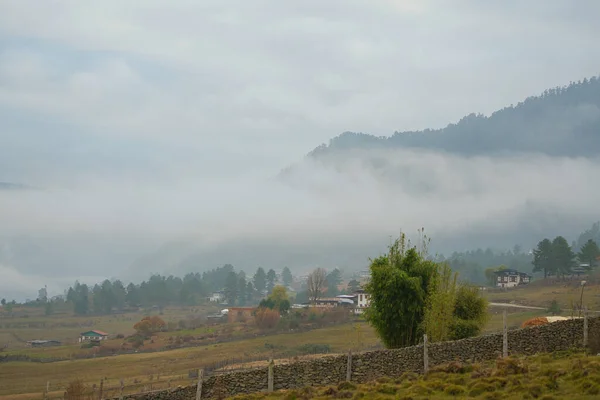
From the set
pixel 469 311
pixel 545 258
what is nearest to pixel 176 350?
pixel 469 311

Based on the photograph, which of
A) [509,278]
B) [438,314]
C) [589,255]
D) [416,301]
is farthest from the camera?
[509,278]

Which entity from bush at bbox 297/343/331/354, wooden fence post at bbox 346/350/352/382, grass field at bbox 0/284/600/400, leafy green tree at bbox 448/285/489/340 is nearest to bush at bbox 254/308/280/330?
grass field at bbox 0/284/600/400

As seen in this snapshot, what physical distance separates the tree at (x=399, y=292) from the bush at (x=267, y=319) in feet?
216

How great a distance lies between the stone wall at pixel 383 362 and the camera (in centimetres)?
2459

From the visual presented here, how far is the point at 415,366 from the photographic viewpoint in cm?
2586

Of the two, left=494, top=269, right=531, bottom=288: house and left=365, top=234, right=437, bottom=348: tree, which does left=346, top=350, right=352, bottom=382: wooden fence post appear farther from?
left=494, top=269, right=531, bottom=288: house

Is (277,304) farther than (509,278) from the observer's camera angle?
No

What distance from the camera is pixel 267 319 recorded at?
4149 inches

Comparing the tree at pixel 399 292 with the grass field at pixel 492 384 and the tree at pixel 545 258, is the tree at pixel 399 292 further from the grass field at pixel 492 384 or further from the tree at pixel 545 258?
the tree at pixel 545 258

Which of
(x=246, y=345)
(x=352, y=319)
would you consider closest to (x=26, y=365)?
(x=246, y=345)

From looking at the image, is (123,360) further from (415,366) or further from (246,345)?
(415,366)

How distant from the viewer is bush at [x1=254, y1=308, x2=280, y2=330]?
340ft

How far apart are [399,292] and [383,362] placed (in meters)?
11.6

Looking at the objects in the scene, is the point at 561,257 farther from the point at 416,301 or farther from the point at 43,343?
the point at 416,301
